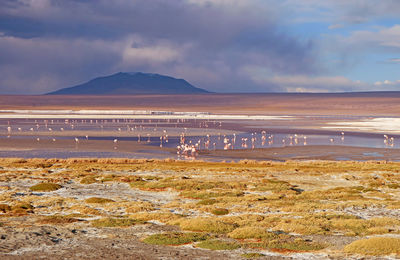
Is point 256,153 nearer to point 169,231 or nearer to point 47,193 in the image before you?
point 47,193

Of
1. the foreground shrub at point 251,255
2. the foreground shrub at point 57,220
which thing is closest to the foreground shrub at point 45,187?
the foreground shrub at point 57,220

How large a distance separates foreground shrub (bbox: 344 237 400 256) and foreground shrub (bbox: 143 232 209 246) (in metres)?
5.66

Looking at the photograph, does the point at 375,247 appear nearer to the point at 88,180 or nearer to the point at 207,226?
the point at 207,226

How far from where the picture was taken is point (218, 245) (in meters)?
19.6

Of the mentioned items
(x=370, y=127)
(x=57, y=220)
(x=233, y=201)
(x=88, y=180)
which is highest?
(x=370, y=127)

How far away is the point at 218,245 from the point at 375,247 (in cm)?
557

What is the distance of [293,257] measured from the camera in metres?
18.3

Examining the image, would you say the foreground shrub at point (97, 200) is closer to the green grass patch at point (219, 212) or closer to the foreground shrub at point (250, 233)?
the green grass patch at point (219, 212)

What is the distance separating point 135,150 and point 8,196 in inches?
1598

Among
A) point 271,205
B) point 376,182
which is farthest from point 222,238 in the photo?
point 376,182

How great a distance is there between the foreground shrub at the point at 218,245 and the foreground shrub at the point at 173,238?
75 centimetres

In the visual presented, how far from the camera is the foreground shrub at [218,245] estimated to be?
63.7 feet

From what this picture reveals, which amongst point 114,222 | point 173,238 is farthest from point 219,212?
point 173,238

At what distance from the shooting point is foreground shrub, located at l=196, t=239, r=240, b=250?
19.4m
